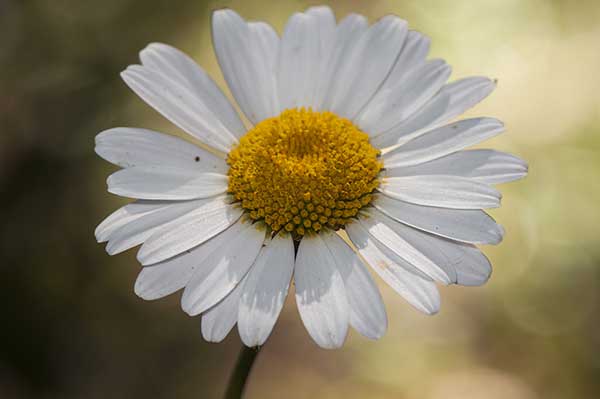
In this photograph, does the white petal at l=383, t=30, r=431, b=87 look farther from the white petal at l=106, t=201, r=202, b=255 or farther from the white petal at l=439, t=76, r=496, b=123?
the white petal at l=106, t=201, r=202, b=255

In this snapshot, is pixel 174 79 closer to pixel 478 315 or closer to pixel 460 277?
pixel 460 277

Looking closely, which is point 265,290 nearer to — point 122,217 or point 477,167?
point 122,217

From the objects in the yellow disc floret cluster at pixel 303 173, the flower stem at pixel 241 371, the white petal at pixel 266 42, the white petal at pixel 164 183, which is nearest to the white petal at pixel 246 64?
the white petal at pixel 266 42

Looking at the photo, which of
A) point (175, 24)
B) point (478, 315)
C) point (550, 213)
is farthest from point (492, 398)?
point (175, 24)

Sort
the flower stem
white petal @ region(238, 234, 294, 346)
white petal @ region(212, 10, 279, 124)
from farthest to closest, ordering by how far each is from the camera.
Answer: white petal @ region(212, 10, 279, 124), the flower stem, white petal @ region(238, 234, 294, 346)

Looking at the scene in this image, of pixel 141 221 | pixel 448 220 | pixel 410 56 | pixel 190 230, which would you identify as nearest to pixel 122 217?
pixel 141 221

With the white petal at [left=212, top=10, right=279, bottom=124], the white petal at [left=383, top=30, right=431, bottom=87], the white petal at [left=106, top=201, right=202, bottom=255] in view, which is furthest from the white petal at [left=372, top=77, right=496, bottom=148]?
the white petal at [left=106, top=201, right=202, bottom=255]

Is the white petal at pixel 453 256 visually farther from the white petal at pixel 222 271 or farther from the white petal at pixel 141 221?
the white petal at pixel 141 221
